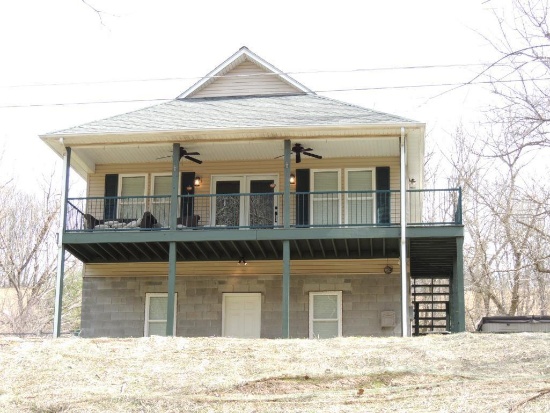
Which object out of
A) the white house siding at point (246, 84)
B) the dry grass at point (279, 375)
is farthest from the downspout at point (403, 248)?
the white house siding at point (246, 84)

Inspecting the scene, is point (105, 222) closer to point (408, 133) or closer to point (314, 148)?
point (314, 148)

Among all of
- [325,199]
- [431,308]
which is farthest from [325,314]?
[431,308]

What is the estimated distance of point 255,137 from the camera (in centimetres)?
2033

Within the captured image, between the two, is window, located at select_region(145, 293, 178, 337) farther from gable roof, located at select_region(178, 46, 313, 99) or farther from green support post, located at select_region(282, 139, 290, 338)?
gable roof, located at select_region(178, 46, 313, 99)

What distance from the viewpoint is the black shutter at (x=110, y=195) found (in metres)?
22.1

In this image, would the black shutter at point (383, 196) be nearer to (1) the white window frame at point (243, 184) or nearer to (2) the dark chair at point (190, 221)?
(1) the white window frame at point (243, 184)

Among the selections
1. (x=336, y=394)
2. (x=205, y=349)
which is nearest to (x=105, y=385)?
(x=205, y=349)

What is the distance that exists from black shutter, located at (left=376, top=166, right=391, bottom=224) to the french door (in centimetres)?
249

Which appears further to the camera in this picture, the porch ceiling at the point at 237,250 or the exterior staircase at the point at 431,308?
the exterior staircase at the point at 431,308

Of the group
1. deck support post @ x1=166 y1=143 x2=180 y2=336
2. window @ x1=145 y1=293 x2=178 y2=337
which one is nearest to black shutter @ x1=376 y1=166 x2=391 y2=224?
deck support post @ x1=166 y1=143 x2=180 y2=336

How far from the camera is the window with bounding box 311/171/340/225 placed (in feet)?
69.3

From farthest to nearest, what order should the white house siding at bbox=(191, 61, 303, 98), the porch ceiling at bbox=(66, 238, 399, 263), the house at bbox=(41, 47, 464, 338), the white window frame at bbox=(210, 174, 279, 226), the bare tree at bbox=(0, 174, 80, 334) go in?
1. the bare tree at bbox=(0, 174, 80, 334)
2. the white house siding at bbox=(191, 61, 303, 98)
3. the white window frame at bbox=(210, 174, 279, 226)
4. the porch ceiling at bbox=(66, 238, 399, 263)
5. the house at bbox=(41, 47, 464, 338)

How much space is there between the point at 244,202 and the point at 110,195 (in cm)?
342

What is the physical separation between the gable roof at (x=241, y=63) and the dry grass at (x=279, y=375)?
28.1 ft
